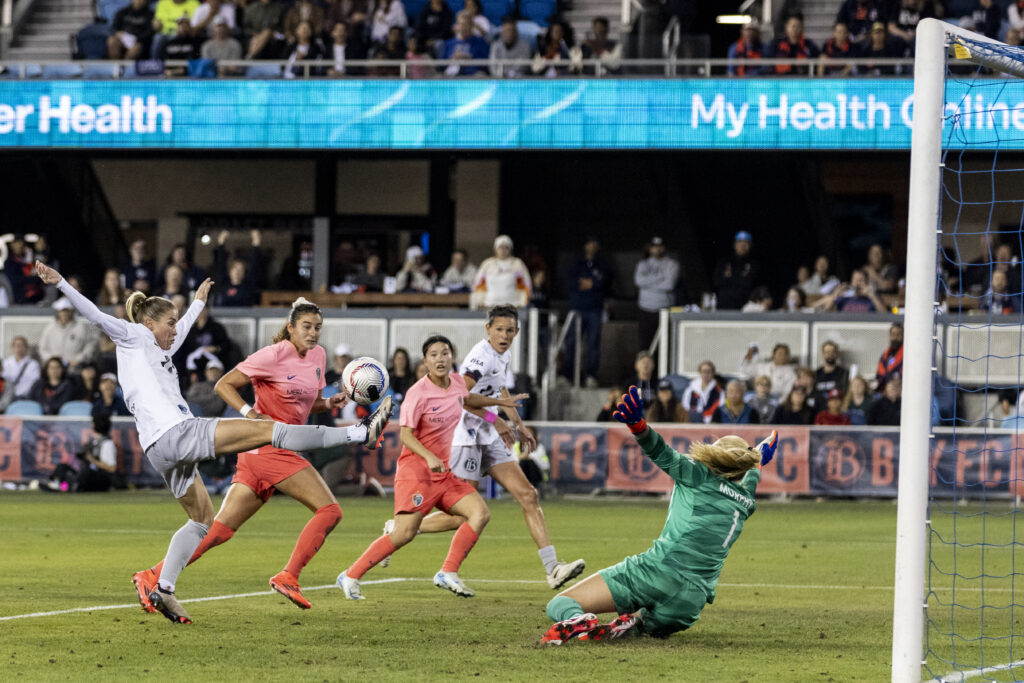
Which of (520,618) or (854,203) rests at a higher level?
(854,203)

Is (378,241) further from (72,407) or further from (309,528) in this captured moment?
(309,528)

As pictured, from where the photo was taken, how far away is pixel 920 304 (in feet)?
21.9

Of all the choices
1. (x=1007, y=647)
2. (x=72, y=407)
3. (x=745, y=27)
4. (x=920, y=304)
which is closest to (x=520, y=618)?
(x=1007, y=647)

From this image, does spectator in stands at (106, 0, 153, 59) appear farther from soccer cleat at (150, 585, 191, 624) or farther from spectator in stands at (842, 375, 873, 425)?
soccer cleat at (150, 585, 191, 624)

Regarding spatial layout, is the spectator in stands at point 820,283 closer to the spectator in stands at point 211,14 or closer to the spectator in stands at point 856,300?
the spectator in stands at point 856,300

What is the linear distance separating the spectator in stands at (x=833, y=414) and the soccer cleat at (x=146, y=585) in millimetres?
13483

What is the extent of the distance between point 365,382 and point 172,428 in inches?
47.2

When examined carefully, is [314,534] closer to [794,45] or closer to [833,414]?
[833,414]

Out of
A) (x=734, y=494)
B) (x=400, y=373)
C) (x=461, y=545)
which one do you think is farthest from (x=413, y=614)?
(x=400, y=373)

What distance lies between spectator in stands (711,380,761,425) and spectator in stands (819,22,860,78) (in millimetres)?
5489

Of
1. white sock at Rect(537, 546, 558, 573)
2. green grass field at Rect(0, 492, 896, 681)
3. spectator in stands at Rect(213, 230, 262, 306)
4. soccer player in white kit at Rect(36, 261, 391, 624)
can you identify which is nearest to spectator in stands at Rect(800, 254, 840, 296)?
green grass field at Rect(0, 492, 896, 681)

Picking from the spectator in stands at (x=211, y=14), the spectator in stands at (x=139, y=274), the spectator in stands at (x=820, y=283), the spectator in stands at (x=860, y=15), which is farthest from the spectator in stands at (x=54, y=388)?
the spectator in stands at (x=860, y=15)

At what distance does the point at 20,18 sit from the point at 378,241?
800cm

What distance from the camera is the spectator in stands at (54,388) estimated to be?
22.7 m
